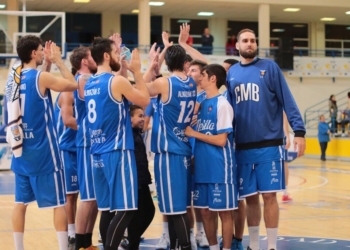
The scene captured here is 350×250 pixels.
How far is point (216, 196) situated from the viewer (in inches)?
261

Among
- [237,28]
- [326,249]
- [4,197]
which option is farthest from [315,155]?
[326,249]

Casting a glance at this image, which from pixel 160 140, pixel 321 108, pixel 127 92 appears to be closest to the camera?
pixel 127 92

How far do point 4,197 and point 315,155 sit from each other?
1772cm

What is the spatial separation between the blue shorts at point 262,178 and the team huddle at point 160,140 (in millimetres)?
10

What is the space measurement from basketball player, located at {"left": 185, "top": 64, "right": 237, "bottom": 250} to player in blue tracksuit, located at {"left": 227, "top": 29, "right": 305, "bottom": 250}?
206mm

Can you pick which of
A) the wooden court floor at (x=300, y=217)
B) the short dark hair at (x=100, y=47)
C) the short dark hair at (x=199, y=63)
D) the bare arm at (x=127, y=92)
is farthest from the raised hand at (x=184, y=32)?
the wooden court floor at (x=300, y=217)

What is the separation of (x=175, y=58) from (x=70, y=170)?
1.92m

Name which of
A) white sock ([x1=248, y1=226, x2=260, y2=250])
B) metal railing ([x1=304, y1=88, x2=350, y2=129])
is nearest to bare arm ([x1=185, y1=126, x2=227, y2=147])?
white sock ([x1=248, y1=226, x2=260, y2=250])

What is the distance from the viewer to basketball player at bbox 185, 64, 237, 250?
6645mm

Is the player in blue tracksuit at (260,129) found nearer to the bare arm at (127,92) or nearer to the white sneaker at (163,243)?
the white sneaker at (163,243)

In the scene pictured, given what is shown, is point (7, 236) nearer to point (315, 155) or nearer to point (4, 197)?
point (4, 197)

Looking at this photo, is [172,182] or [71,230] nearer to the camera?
[172,182]

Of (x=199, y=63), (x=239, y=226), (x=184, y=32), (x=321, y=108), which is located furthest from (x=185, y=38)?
(x=321, y=108)

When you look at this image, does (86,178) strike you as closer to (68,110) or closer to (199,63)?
(68,110)
